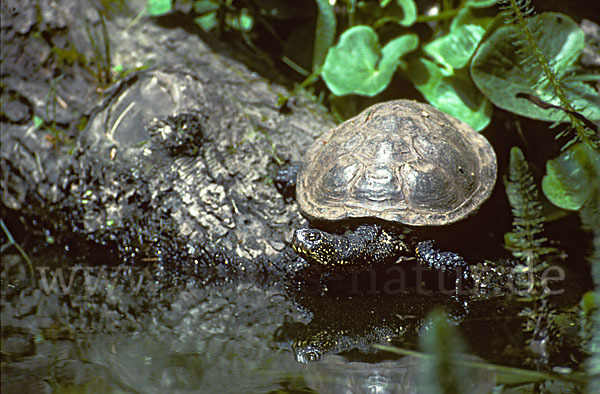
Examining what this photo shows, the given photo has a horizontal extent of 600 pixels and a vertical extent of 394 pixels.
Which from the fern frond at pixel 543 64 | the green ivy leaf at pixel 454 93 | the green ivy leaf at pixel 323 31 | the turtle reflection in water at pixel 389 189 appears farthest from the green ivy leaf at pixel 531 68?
the green ivy leaf at pixel 323 31

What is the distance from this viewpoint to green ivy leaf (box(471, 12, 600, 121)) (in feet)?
11.0

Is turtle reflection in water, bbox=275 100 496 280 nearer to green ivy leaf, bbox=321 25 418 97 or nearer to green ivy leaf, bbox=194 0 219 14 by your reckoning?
green ivy leaf, bbox=321 25 418 97

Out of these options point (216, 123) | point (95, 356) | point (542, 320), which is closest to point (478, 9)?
point (216, 123)

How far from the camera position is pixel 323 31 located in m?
4.20

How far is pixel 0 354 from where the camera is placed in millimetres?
2537

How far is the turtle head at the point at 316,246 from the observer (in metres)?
3.02

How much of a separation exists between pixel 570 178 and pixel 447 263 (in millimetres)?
1043

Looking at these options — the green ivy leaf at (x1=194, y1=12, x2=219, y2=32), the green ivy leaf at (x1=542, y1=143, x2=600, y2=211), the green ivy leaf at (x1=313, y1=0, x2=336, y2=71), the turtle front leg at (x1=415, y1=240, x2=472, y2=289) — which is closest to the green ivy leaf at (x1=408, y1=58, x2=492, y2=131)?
the green ivy leaf at (x1=542, y1=143, x2=600, y2=211)

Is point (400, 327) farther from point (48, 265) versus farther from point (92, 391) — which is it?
point (48, 265)

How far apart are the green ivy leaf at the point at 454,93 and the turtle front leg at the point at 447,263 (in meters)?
1.07

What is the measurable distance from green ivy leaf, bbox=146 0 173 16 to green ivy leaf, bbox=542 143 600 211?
315cm

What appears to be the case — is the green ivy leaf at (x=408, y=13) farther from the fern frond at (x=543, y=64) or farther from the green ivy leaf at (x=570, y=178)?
the green ivy leaf at (x=570, y=178)

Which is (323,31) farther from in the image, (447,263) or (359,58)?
(447,263)

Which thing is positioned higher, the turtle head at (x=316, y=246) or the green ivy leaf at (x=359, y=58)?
the green ivy leaf at (x=359, y=58)
